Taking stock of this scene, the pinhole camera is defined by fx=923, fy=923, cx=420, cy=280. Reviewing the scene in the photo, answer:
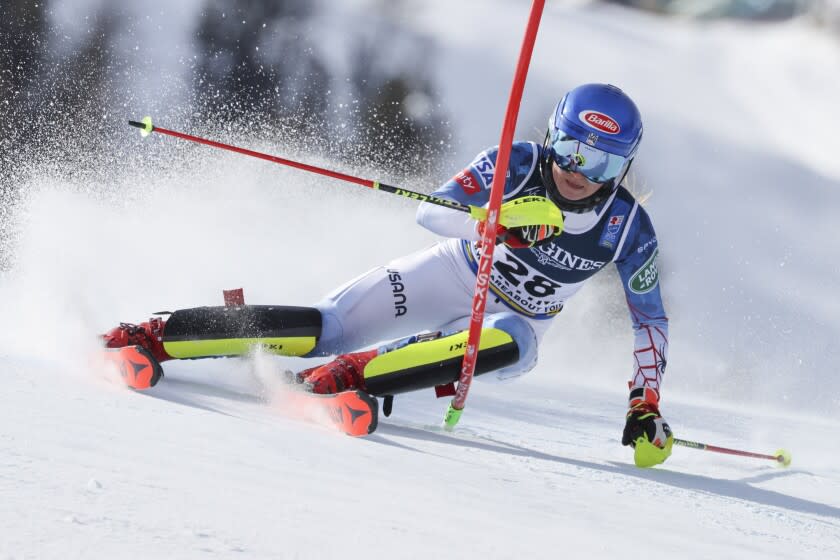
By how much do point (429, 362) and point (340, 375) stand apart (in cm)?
31

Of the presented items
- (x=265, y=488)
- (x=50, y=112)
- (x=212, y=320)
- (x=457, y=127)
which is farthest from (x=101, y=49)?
(x=265, y=488)

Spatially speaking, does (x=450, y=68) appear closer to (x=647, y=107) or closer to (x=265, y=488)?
(x=647, y=107)

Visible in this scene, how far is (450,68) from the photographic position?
20172 millimetres

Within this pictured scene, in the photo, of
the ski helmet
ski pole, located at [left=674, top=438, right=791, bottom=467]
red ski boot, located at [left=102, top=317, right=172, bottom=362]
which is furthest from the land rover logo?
red ski boot, located at [left=102, top=317, right=172, bottom=362]

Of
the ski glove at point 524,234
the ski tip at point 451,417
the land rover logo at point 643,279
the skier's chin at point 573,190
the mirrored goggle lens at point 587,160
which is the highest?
the mirrored goggle lens at point 587,160

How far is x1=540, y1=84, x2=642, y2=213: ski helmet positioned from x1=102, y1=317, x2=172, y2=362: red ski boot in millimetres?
1494

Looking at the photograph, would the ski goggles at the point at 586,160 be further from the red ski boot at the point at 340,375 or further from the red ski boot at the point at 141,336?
the red ski boot at the point at 141,336

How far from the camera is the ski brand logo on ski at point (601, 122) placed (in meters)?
3.10

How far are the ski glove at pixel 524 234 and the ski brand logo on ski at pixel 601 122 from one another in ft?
1.37

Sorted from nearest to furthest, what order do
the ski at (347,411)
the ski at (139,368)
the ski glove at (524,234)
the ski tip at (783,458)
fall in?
the ski at (347,411) < the ski at (139,368) < the ski glove at (524,234) < the ski tip at (783,458)

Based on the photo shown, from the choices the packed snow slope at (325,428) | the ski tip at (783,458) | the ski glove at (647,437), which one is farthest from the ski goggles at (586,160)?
the ski tip at (783,458)

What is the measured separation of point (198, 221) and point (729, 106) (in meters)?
16.1

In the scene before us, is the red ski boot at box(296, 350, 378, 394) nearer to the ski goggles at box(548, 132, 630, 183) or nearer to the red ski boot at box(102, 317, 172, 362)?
the red ski boot at box(102, 317, 172, 362)

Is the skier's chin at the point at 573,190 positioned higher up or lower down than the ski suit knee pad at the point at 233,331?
higher up
